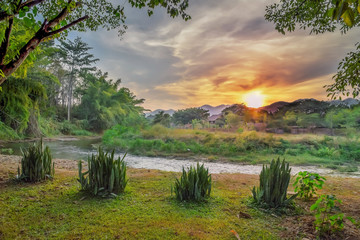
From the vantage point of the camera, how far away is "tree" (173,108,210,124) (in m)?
45.9

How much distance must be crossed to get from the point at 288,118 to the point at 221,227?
23000 millimetres

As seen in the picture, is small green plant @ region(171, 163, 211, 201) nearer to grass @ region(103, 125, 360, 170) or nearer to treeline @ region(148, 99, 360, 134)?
grass @ region(103, 125, 360, 170)

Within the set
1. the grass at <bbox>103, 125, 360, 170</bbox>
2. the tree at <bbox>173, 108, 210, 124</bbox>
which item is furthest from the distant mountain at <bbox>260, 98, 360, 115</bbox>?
the tree at <bbox>173, 108, 210, 124</bbox>

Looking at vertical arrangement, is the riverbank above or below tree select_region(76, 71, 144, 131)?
below

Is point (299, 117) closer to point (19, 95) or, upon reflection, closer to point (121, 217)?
point (121, 217)

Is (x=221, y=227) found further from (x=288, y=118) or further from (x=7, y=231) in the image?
(x=288, y=118)

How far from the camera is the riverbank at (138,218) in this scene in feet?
6.77

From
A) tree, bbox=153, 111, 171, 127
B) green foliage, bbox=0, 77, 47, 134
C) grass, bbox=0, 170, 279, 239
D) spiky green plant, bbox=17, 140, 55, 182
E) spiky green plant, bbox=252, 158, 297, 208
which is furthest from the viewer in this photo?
tree, bbox=153, 111, 171, 127

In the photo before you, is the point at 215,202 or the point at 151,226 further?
the point at 215,202

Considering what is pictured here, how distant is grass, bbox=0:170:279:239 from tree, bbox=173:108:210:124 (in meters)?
42.5

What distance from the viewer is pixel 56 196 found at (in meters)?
3.11

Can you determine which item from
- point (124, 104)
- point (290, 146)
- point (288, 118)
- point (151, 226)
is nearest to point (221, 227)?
point (151, 226)

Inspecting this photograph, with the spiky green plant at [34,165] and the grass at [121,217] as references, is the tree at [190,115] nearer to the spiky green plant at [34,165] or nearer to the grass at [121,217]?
the spiky green plant at [34,165]

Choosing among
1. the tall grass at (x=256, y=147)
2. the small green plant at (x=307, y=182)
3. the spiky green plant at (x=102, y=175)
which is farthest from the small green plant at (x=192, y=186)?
the tall grass at (x=256, y=147)
